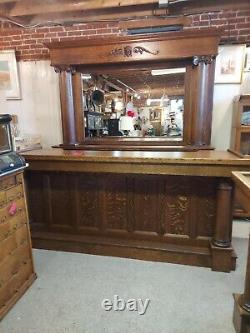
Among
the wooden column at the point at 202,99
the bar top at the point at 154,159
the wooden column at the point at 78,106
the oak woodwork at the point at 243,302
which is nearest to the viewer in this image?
the oak woodwork at the point at 243,302

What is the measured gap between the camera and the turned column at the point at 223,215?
2.14 meters

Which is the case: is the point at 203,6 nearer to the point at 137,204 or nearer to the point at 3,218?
the point at 137,204

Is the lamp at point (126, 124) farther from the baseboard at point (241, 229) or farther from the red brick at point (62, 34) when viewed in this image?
the baseboard at point (241, 229)

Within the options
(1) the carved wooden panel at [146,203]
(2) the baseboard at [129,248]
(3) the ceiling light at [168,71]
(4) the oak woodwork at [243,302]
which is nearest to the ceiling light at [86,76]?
(3) the ceiling light at [168,71]

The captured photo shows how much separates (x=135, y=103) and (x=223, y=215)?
66.3 inches

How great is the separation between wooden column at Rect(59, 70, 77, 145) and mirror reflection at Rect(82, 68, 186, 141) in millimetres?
182

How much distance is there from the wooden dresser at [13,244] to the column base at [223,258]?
1654 millimetres

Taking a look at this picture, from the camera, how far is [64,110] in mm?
3080

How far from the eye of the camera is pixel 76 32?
10.4ft

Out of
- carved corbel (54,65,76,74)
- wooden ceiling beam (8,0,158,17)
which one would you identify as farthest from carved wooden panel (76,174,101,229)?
wooden ceiling beam (8,0,158,17)

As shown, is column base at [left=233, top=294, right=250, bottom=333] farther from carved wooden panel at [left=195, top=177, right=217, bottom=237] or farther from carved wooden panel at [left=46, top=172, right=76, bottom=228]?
carved wooden panel at [left=46, top=172, right=76, bottom=228]

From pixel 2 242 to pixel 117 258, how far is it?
116 cm

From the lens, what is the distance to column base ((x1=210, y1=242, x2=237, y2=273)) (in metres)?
2.21

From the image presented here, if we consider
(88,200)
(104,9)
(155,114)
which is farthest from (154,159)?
(104,9)
